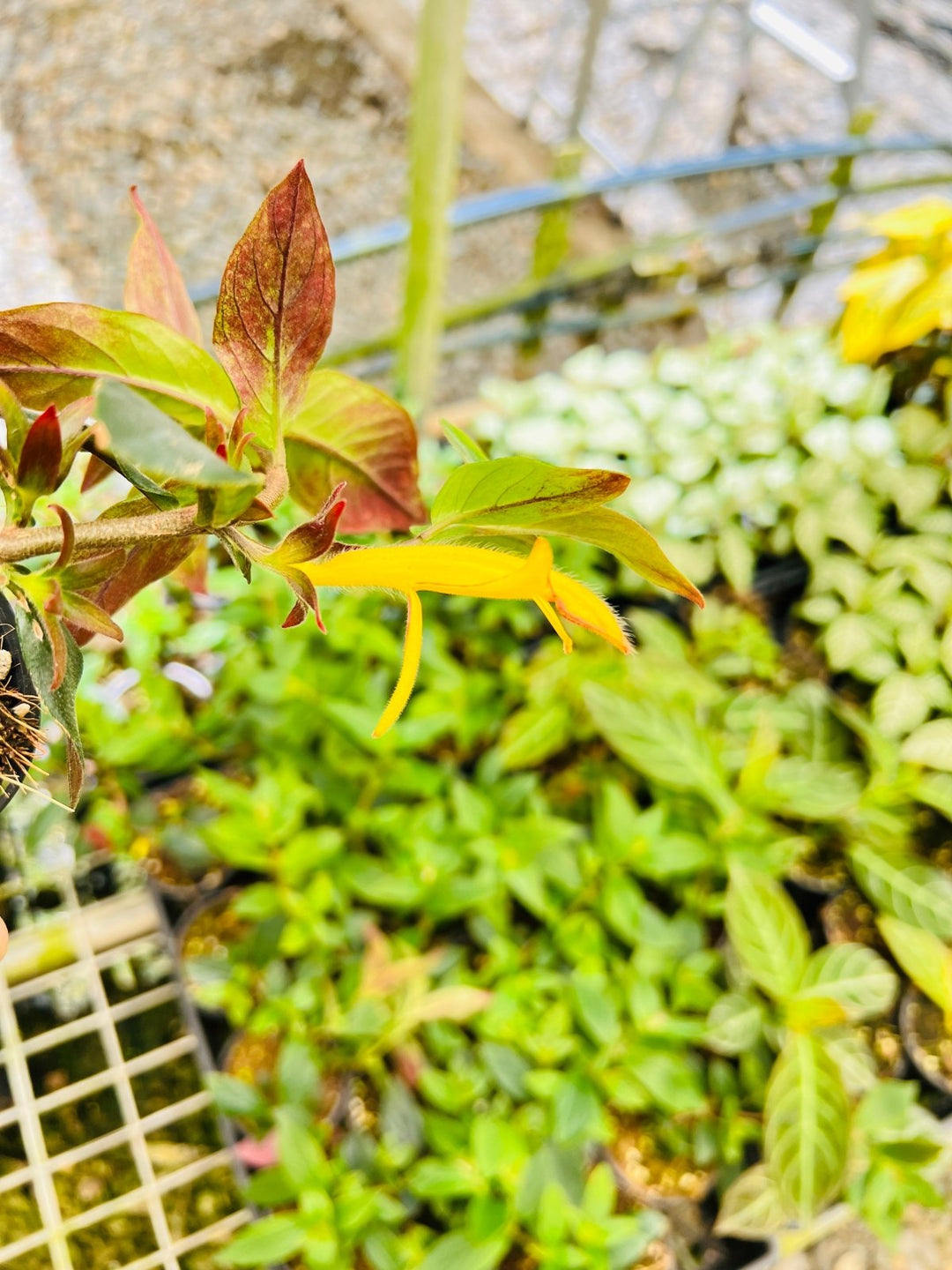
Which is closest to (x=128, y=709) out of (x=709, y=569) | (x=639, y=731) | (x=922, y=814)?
(x=639, y=731)

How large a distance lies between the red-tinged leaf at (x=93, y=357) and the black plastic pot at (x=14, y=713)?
0.30 ft

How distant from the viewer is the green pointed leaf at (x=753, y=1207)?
0.84m

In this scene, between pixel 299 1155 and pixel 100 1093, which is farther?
pixel 100 1093

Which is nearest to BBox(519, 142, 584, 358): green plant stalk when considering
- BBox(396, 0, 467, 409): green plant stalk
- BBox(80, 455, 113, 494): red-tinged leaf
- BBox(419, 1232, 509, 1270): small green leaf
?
BBox(396, 0, 467, 409): green plant stalk

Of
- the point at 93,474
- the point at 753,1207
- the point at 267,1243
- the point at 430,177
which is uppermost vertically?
the point at 430,177

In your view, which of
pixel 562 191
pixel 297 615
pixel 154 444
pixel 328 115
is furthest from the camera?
pixel 328 115

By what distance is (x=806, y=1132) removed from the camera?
0.85m

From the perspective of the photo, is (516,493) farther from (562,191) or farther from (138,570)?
(562,191)

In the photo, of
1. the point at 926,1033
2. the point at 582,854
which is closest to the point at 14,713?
the point at 582,854

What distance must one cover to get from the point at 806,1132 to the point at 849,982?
0.48ft

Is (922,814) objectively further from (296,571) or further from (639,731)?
(296,571)

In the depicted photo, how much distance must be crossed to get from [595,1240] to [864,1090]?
36 centimetres

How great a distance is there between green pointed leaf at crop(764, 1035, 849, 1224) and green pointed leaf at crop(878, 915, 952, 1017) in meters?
0.14

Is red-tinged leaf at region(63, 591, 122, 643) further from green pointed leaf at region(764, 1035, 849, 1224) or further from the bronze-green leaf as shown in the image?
green pointed leaf at region(764, 1035, 849, 1224)
